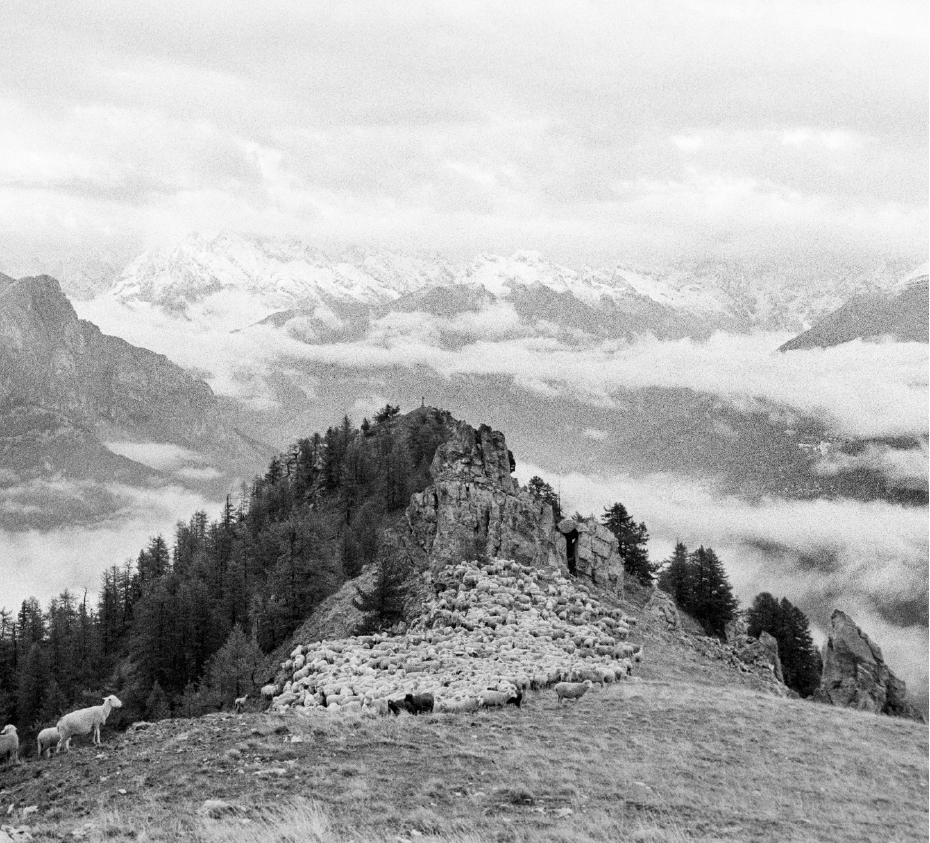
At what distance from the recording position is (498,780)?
93.9ft

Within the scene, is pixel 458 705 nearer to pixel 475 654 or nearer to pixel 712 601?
pixel 475 654

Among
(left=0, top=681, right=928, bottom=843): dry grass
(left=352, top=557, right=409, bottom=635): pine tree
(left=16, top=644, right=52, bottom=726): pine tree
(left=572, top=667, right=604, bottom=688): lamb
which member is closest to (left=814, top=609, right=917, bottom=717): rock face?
(left=352, top=557, right=409, bottom=635): pine tree

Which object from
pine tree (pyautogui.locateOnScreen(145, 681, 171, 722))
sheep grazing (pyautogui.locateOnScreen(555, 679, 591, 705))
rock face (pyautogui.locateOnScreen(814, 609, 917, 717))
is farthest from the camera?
rock face (pyautogui.locateOnScreen(814, 609, 917, 717))

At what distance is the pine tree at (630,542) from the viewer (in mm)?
105875

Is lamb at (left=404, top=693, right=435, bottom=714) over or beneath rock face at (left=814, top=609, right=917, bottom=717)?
over

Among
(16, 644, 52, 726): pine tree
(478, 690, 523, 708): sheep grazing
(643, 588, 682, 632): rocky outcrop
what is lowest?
(16, 644, 52, 726): pine tree

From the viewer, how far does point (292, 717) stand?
119ft

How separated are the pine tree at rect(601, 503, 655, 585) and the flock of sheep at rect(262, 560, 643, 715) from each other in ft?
123

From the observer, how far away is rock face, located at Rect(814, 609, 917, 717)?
87938 millimetres

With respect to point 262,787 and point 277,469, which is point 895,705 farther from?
point 277,469

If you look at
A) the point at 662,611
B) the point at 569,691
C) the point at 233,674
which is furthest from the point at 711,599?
the point at 569,691

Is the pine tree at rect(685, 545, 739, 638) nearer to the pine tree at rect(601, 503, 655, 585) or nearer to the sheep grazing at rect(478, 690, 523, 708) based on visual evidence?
the pine tree at rect(601, 503, 655, 585)

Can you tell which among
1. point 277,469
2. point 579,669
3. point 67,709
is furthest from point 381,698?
point 277,469

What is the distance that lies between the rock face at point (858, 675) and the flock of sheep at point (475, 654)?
33.7m
